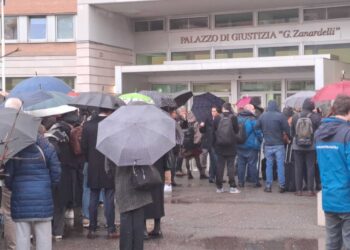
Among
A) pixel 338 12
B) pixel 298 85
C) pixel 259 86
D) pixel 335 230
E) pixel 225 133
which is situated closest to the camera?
pixel 335 230

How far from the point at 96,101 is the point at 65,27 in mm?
18601

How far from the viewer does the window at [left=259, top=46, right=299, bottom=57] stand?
2564cm

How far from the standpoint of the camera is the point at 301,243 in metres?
8.48

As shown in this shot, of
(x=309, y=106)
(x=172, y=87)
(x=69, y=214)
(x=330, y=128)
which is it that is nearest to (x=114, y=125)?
(x=330, y=128)

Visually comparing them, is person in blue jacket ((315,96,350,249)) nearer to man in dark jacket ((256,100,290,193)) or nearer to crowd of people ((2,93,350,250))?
crowd of people ((2,93,350,250))

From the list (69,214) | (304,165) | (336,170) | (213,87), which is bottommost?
(69,214)

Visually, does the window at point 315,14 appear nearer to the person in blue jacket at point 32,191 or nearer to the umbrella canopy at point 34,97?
the umbrella canopy at point 34,97

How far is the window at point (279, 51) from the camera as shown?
25.6 metres

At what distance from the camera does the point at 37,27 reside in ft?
88.8

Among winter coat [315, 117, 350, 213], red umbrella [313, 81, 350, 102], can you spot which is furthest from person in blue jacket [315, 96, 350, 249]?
red umbrella [313, 81, 350, 102]

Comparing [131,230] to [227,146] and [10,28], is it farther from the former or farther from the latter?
[10,28]

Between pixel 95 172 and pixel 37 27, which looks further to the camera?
pixel 37 27

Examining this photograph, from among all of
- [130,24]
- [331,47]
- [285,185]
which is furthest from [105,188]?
[130,24]

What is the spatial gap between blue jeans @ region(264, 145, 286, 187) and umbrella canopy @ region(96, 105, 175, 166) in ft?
21.0
